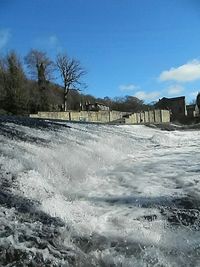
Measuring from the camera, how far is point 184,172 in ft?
22.1

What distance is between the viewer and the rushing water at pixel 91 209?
3.59 meters

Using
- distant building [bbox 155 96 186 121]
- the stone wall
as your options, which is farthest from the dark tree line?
distant building [bbox 155 96 186 121]

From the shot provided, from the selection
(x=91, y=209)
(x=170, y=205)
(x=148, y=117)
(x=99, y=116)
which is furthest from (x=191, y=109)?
(x=91, y=209)

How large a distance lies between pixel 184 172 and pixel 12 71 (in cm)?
3790

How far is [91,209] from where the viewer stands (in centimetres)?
475

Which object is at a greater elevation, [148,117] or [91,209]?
[148,117]

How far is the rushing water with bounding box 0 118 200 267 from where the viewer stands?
3.59 meters

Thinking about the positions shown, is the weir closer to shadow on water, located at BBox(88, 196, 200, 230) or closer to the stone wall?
the stone wall

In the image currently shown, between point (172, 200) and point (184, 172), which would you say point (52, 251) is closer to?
point (172, 200)

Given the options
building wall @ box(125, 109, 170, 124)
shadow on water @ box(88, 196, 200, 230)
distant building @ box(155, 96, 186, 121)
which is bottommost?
shadow on water @ box(88, 196, 200, 230)

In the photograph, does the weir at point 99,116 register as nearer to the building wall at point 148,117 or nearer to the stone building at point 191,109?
the building wall at point 148,117

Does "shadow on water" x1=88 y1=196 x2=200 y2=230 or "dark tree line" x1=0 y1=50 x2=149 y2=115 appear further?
"dark tree line" x1=0 y1=50 x2=149 y2=115

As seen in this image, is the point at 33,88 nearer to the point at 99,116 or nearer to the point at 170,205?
the point at 99,116

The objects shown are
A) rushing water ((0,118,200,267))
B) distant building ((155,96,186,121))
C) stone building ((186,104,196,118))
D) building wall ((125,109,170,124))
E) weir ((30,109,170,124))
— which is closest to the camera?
rushing water ((0,118,200,267))
